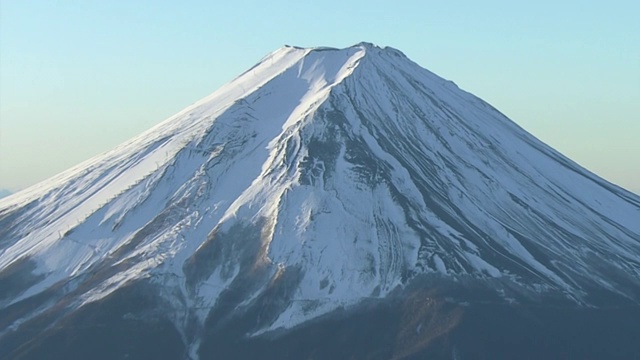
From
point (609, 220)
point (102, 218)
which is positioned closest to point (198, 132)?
point (102, 218)

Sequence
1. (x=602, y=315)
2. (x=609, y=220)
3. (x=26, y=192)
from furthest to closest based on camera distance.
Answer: (x=26, y=192) < (x=609, y=220) < (x=602, y=315)

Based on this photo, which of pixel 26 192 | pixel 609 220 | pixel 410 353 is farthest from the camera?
pixel 26 192

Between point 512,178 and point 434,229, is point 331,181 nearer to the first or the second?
point 434,229

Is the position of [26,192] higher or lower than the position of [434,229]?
lower

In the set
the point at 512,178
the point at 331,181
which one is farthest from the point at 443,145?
the point at 331,181

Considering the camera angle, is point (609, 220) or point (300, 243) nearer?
point (300, 243)

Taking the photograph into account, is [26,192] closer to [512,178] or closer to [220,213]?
[220,213]
